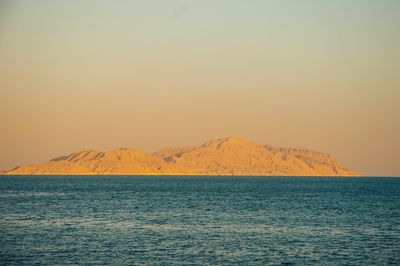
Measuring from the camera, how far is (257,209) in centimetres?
10850

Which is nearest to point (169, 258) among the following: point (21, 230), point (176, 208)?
point (21, 230)

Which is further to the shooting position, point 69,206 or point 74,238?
point 69,206

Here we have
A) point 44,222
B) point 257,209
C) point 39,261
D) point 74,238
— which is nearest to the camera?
point 39,261

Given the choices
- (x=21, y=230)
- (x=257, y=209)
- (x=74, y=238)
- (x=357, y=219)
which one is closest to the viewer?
(x=74, y=238)

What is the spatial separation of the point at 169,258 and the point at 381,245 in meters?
23.3

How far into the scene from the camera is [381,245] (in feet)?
212

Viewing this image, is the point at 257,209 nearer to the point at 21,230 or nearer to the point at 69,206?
the point at 69,206

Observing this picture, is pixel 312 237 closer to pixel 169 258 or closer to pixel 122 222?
pixel 169 258

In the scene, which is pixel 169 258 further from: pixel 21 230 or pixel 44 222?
pixel 44 222

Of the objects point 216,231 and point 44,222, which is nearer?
point 216,231

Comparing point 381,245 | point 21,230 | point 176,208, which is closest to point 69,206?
point 176,208

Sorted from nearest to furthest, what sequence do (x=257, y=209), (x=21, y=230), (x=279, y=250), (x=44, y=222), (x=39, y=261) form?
(x=39, y=261) → (x=279, y=250) → (x=21, y=230) → (x=44, y=222) → (x=257, y=209)

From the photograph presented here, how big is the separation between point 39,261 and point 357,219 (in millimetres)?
54010

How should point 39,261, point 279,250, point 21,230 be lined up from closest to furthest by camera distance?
point 39,261, point 279,250, point 21,230
